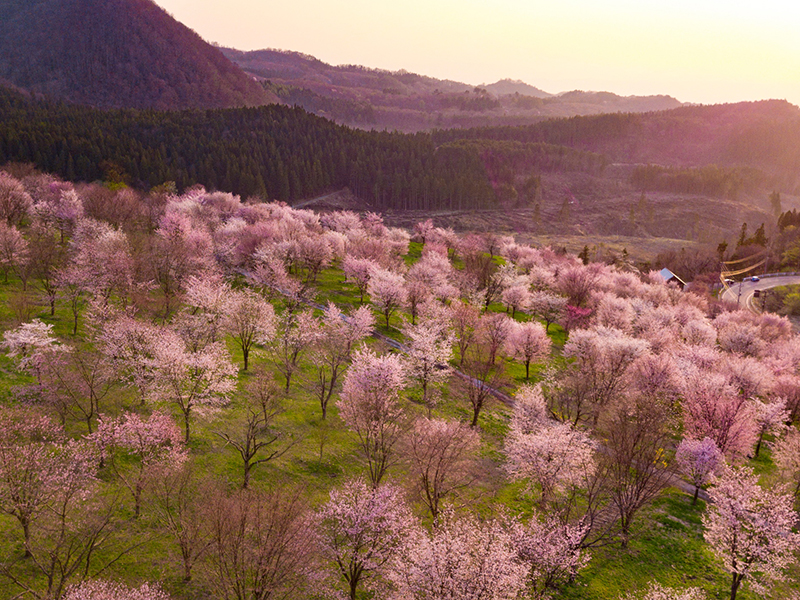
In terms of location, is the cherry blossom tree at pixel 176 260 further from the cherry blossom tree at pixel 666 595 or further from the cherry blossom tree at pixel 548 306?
the cherry blossom tree at pixel 548 306

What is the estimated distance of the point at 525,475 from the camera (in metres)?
42.2

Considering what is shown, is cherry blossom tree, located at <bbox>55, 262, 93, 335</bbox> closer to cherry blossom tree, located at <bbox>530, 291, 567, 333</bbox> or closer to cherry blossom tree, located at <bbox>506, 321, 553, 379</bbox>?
cherry blossom tree, located at <bbox>506, 321, 553, 379</bbox>

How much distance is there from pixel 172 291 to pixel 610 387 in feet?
207

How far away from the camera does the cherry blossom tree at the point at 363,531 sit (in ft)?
92.2

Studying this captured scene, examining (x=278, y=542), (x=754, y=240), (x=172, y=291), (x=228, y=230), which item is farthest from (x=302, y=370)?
(x=754, y=240)

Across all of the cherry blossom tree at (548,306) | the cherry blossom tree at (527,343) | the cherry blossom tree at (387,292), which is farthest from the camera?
the cherry blossom tree at (548,306)

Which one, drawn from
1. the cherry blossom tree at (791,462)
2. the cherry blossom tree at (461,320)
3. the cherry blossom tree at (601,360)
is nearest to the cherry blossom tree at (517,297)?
the cherry blossom tree at (601,360)

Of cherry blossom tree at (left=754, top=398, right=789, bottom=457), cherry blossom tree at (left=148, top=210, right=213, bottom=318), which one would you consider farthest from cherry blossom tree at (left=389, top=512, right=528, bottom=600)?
cherry blossom tree at (left=754, top=398, right=789, bottom=457)

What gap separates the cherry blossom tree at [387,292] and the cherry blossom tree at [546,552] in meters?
52.1

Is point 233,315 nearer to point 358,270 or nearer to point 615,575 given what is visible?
point 358,270

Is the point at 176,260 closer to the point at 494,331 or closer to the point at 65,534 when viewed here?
the point at 65,534

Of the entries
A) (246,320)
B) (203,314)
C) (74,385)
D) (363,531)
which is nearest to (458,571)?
(363,531)

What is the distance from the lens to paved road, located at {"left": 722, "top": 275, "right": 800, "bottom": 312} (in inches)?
4856

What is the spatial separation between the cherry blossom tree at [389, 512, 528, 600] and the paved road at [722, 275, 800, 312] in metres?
129
